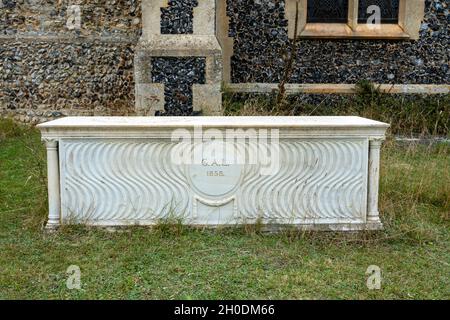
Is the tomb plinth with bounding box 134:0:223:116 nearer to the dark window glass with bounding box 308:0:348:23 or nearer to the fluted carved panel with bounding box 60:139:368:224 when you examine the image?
the dark window glass with bounding box 308:0:348:23

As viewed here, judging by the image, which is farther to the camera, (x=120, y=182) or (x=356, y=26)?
(x=356, y=26)

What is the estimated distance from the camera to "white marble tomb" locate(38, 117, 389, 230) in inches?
170

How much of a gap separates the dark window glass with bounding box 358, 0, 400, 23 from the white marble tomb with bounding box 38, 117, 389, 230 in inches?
271

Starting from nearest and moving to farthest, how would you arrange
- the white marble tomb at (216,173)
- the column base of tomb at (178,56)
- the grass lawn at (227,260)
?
1. the grass lawn at (227,260)
2. the white marble tomb at (216,173)
3. the column base of tomb at (178,56)

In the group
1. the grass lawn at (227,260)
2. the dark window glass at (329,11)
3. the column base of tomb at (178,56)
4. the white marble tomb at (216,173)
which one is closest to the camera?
the grass lawn at (227,260)

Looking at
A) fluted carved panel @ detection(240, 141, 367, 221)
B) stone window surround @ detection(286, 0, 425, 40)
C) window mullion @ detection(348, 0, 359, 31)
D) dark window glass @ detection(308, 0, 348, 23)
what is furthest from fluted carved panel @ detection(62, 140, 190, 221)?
window mullion @ detection(348, 0, 359, 31)

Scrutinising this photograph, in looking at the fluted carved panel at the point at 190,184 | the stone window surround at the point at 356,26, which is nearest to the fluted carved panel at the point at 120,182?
the fluted carved panel at the point at 190,184

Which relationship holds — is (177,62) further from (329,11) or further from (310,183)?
(310,183)

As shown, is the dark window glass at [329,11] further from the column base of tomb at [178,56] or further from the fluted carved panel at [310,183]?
the fluted carved panel at [310,183]

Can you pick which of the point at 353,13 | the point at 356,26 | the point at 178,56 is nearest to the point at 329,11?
the point at 353,13

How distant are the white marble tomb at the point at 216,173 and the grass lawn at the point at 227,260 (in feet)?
0.51

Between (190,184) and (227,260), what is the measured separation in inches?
31.6

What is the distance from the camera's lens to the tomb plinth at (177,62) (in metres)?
8.56

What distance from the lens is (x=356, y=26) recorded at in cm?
1045
